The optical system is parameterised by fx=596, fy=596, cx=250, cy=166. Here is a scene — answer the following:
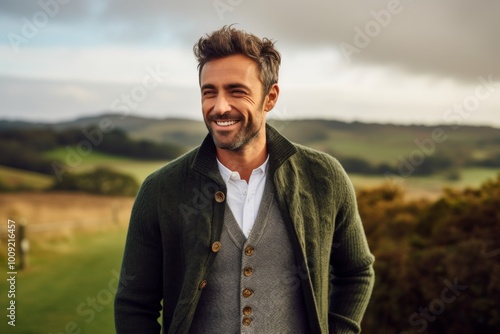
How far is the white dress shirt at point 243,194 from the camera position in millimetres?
2299

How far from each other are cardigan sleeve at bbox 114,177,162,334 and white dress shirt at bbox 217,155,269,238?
0.29 meters

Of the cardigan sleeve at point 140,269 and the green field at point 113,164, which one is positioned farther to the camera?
the green field at point 113,164

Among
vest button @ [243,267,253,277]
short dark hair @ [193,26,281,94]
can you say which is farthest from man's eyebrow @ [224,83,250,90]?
vest button @ [243,267,253,277]

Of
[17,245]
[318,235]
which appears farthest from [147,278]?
[17,245]

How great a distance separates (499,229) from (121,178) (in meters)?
9.56

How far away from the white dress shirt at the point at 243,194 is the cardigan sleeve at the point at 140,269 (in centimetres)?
29

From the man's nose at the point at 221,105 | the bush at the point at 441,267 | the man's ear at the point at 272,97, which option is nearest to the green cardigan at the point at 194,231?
the man's ear at the point at 272,97

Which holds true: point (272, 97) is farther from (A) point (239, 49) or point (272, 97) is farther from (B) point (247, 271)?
(B) point (247, 271)

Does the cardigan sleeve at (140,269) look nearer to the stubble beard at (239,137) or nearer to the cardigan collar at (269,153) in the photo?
the cardigan collar at (269,153)

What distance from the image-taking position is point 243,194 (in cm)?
234

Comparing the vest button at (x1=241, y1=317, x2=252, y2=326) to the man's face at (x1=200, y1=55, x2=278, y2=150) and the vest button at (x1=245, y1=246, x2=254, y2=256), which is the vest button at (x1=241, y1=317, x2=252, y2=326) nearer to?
the vest button at (x1=245, y1=246, x2=254, y2=256)

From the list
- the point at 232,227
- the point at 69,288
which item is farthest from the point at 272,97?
the point at 69,288

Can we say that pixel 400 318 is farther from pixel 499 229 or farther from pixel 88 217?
pixel 88 217

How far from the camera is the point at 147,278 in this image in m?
2.30
